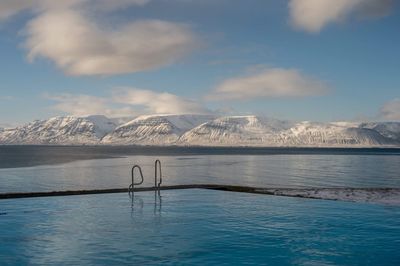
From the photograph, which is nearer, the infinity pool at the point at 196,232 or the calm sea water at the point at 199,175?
the infinity pool at the point at 196,232

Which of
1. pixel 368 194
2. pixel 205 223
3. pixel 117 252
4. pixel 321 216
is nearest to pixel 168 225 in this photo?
pixel 205 223

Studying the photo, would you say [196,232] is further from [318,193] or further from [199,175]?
[199,175]

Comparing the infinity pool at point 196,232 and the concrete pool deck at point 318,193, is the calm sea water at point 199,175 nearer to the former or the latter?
the concrete pool deck at point 318,193

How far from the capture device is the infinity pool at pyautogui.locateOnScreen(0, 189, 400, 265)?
14688 mm

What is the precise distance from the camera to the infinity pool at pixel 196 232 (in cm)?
1469

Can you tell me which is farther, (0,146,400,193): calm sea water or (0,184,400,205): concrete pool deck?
(0,146,400,193): calm sea water

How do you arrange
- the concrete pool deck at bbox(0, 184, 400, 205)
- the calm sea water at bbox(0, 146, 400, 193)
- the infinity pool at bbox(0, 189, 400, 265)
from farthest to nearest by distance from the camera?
the calm sea water at bbox(0, 146, 400, 193), the concrete pool deck at bbox(0, 184, 400, 205), the infinity pool at bbox(0, 189, 400, 265)

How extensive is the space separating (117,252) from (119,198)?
548 inches

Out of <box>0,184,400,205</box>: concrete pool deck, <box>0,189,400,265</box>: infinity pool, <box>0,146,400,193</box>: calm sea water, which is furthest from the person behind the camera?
<box>0,146,400,193</box>: calm sea water

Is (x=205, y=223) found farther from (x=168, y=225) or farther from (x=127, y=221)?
(x=127, y=221)

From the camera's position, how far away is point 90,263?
13.8 m

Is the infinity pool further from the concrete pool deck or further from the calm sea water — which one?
the calm sea water

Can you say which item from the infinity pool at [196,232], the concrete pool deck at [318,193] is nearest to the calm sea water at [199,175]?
the concrete pool deck at [318,193]

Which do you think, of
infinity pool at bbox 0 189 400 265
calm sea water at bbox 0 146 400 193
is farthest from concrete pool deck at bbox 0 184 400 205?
calm sea water at bbox 0 146 400 193
